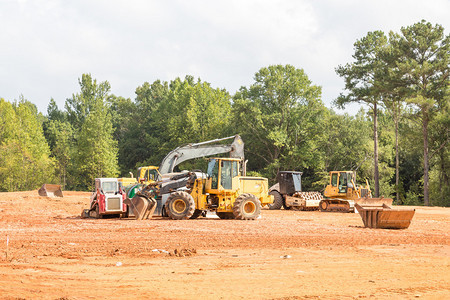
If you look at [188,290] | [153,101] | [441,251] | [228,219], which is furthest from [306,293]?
[153,101]

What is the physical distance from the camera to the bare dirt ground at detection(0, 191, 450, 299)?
789 cm

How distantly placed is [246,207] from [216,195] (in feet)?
4.47

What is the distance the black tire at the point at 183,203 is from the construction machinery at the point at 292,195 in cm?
1162

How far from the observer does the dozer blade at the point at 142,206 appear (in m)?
21.2

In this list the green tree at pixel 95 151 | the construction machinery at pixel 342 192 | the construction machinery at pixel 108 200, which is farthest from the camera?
the green tree at pixel 95 151

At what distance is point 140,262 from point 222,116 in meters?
51.9

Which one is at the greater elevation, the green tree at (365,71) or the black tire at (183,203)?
the green tree at (365,71)

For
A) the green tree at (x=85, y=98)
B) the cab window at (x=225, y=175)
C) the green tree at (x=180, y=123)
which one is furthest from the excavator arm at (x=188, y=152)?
the green tree at (x=85, y=98)

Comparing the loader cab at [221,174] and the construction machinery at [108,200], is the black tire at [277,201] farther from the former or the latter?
the construction machinery at [108,200]

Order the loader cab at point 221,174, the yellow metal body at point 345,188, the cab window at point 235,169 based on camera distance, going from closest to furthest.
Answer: the loader cab at point 221,174
the cab window at point 235,169
the yellow metal body at point 345,188

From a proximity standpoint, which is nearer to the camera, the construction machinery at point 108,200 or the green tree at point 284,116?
the construction machinery at point 108,200

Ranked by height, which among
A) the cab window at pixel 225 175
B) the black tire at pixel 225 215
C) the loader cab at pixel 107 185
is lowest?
the black tire at pixel 225 215

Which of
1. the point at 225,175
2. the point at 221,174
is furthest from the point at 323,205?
the point at 221,174

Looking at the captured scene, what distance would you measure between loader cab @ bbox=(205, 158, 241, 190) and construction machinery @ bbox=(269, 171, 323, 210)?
10.6 metres
